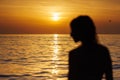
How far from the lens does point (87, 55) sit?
3225mm

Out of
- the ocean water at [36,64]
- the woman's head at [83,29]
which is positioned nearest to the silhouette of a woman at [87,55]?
the woman's head at [83,29]

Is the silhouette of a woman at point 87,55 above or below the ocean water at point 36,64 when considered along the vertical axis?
above

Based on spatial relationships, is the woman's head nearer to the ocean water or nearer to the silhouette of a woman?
the silhouette of a woman

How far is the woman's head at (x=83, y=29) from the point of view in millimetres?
3174

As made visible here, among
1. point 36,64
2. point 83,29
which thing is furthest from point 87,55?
point 36,64

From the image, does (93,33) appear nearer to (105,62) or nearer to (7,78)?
(105,62)

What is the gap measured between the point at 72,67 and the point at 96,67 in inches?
9.8

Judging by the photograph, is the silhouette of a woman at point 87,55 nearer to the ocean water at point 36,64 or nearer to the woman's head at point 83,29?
the woman's head at point 83,29

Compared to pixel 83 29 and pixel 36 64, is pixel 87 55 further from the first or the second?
pixel 36 64

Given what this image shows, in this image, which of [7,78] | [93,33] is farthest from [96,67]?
[7,78]

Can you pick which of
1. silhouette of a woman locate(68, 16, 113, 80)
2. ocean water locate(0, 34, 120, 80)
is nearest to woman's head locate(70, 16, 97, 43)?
silhouette of a woman locate(68, 16, 113, 80)

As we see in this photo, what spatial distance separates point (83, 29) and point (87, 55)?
0.26m

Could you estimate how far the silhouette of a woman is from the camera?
126 inches

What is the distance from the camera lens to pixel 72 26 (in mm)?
3201
